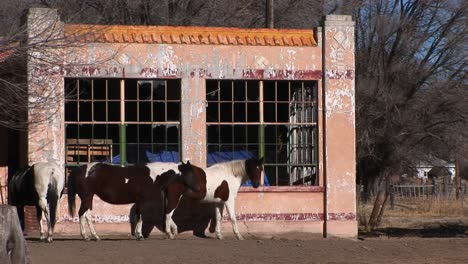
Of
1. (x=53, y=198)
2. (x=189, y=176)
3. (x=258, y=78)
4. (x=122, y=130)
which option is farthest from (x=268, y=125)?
(x=53, y=198)

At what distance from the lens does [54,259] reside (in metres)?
15.0

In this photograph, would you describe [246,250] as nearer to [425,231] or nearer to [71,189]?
[71,189]

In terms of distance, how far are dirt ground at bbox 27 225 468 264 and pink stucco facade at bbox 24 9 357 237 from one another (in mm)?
538

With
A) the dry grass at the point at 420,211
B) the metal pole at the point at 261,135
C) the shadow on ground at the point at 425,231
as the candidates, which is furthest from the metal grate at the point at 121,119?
the dry grass at the point at 420,211

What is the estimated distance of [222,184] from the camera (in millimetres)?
19016

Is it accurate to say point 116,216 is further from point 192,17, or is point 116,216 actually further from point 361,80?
point 361,80

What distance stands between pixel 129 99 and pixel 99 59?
1.24 meters

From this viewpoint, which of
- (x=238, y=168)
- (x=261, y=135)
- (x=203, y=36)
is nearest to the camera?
(x=238, y=168)

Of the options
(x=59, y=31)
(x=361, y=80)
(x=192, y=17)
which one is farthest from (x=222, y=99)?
(x=361, y=80)

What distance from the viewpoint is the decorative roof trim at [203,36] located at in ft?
64.5

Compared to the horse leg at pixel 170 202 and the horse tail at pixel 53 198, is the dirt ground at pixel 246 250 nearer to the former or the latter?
the horse leg at pixel 170 202

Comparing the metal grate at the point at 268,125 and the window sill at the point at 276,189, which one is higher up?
the metal grate at the point at 268,125

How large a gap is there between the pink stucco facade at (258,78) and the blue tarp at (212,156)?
0.54 metres

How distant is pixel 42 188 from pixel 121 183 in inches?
66.5
